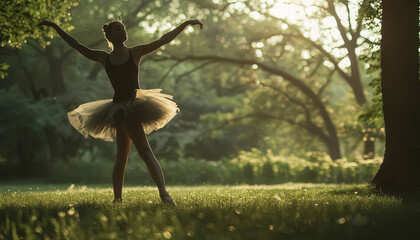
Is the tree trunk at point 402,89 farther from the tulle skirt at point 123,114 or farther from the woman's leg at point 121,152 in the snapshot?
the woman's leg at point 121,152

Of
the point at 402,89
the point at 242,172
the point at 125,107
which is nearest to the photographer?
the point at 125,107

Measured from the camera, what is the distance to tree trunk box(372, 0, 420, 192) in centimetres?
877

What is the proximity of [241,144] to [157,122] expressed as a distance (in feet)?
105

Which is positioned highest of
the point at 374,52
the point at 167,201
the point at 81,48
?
the point at 374,52

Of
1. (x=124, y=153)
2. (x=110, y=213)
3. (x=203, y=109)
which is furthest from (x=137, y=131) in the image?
(x=203, y=109)

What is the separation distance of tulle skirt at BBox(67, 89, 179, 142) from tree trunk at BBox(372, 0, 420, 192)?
3720mm

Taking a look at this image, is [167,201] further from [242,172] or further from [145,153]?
[242,172]

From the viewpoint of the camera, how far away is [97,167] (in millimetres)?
23156

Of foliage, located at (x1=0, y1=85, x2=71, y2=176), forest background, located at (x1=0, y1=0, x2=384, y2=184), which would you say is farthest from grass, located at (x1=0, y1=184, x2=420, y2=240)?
foliage, located at (x1=0, y1=85, x2=71, y2=176)

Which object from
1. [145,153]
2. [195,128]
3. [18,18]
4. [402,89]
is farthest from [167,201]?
[195,128]

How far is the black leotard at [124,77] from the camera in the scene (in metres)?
7.15

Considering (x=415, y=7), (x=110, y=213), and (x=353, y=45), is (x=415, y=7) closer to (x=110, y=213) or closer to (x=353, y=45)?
(x=110, y=213)

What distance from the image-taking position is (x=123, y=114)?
23.0 ft

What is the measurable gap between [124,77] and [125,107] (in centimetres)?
42
